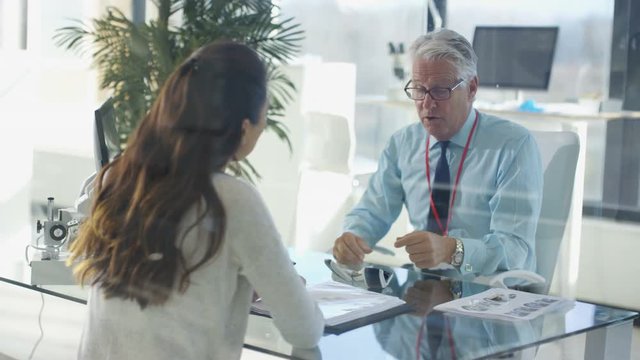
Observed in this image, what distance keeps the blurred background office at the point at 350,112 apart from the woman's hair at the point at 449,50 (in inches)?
41.1

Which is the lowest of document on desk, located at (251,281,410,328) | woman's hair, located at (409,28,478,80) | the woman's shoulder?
document on desk, located at (251,281,410,328)

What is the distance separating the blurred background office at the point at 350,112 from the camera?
3893 millimetres

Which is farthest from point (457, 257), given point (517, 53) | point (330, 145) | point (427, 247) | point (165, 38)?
point (330, 145)

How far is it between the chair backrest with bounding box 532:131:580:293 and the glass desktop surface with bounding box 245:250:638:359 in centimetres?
59

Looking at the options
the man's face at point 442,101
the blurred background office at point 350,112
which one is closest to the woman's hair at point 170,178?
the man's face at point 442,101

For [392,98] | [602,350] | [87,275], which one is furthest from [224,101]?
Answer: [392,98]

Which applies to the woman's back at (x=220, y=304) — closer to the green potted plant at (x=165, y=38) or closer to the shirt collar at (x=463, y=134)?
the shirt collar at (x=463, y=134)

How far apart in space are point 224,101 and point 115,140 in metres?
0.79

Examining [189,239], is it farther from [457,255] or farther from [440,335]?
[457,255]

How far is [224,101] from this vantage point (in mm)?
1668

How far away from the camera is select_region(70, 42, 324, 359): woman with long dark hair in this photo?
153 cm

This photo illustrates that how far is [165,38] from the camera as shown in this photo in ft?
11.2

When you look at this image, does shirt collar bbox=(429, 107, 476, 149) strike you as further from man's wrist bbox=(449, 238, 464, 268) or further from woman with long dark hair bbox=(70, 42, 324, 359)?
woman with long dark hair bbox=(70, 42, 324, 359)

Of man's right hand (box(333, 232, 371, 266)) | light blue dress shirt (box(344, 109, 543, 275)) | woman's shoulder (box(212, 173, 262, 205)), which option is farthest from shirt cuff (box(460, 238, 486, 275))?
woman's shoulder (box(212, 173, 262, 205))
